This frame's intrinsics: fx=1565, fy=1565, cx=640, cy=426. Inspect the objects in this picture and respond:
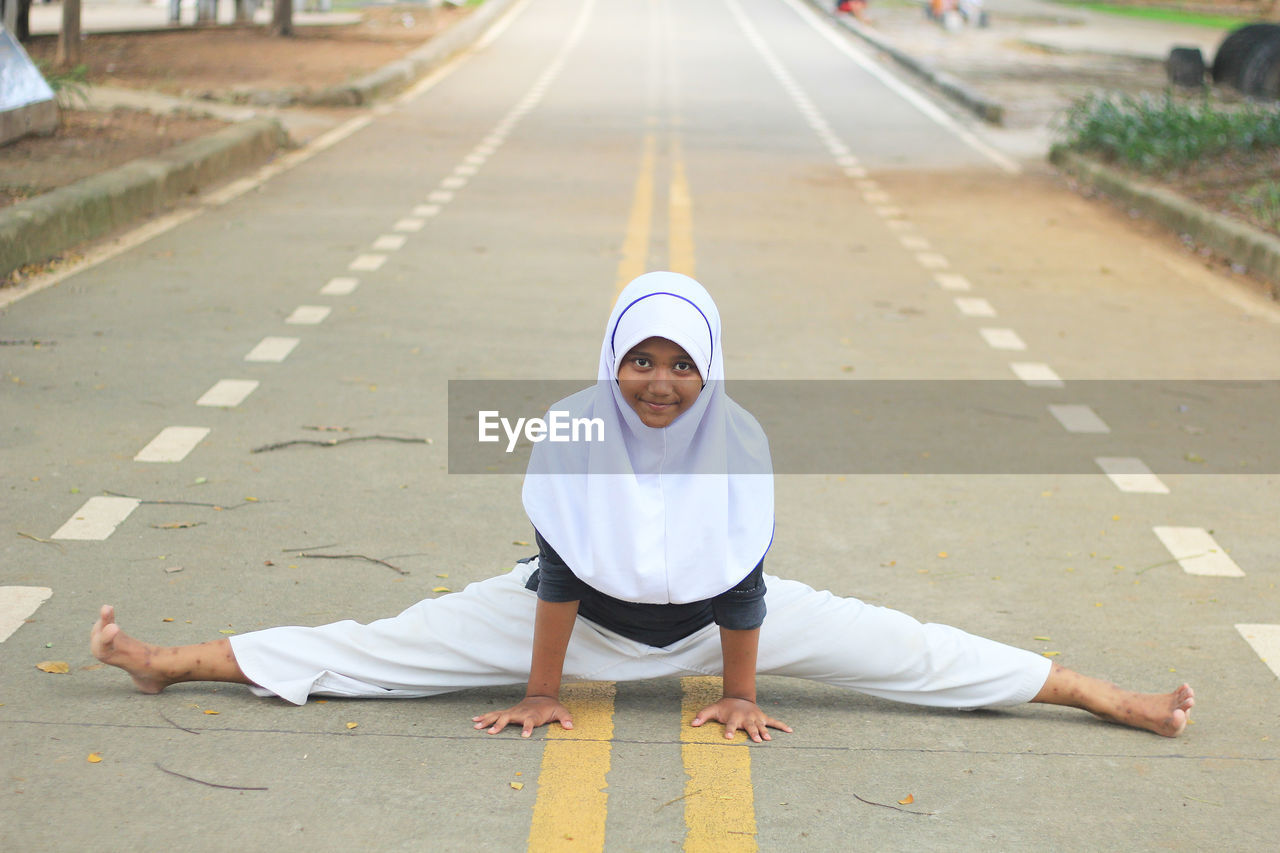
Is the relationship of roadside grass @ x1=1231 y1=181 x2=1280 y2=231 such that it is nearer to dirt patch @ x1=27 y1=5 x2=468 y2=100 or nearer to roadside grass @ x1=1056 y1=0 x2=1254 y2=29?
dirt patch @ x1=27 y1=5 x2=468 y2=100

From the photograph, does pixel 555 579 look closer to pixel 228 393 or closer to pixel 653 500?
pixel 653 500

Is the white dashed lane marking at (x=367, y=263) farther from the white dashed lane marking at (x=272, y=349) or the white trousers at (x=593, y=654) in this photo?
the white trousers at (x=593, y=654)

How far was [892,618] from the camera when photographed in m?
4.05

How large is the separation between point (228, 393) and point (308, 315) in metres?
1.73

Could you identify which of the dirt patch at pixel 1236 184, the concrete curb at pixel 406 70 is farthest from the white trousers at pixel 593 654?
the concrete curb at pixel 406 70

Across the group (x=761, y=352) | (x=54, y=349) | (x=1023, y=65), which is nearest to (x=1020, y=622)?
(x=761, y=352)

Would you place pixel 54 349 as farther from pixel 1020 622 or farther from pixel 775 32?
pixel 775 32

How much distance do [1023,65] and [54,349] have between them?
2334 cm

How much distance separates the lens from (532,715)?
3.83 m

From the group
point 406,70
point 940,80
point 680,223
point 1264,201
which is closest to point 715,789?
point 680,223

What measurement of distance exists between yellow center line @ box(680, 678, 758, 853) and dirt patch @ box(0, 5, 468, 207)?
8212mm

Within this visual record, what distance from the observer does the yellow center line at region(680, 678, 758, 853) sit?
3383mm

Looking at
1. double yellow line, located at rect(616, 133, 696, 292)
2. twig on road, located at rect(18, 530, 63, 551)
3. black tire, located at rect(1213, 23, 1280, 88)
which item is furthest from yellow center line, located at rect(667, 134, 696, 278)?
black tire, located at rect(1213, 23, 1280, 88)

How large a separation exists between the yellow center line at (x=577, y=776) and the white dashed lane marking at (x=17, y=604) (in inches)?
62.5
